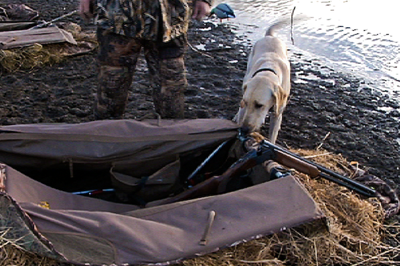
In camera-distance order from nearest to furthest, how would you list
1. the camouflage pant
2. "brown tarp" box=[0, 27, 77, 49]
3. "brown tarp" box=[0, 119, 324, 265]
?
1. "brown tarp" box=[0, 119, 324, 265]
2. the camouflage pant
3. "brown tarp" box=[0, 27, 77, 49]

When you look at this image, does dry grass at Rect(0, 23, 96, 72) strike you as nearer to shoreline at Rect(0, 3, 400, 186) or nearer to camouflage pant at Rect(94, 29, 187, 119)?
shoreline at Rect(0, 3, 400, 186)

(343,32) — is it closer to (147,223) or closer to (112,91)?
(112,91)

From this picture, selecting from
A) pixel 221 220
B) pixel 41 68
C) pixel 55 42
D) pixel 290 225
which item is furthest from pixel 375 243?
pixel 55 42

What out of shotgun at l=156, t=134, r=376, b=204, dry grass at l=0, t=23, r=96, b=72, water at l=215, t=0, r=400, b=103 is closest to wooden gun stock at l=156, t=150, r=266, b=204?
shotgun at l=156, t=134, r=376, b=204

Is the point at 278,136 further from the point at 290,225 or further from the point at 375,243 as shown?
the point at 290,225

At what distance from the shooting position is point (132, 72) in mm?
2914

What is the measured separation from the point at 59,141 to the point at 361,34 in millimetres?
5797

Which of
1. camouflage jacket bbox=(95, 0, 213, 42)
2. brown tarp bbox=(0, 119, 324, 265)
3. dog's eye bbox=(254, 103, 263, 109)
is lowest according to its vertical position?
dog's eye bbox=(254, 103, 263, 109)

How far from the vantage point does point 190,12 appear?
288 centimetres

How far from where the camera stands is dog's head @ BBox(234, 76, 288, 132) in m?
3.44

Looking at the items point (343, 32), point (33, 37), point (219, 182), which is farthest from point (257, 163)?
point (343, 32)

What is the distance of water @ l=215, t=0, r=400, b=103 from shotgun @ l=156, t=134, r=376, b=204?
3127 millimetres

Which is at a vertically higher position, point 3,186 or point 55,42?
point 3,186

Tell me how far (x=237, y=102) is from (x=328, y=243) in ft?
9.13
